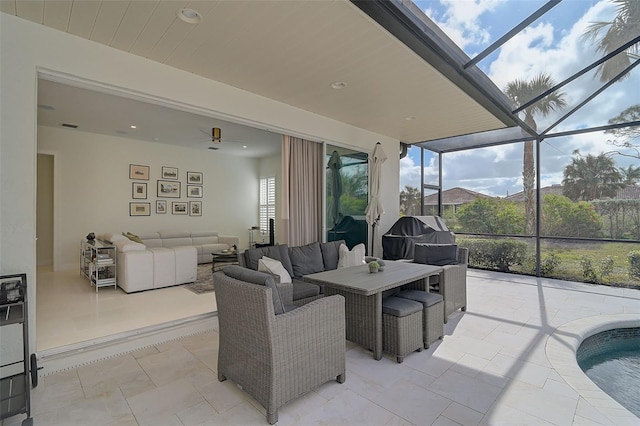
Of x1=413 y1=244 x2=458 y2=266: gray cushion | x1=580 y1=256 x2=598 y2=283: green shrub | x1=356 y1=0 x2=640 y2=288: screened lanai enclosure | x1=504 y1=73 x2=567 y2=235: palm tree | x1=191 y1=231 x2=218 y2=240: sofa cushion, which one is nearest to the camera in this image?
x1=356 y1=0 x2=640 y2=288: screened lanai enclosure

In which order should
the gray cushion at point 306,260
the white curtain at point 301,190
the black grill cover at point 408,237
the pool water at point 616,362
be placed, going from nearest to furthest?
the pool water at point 616,362, the gray cushion at point 306,260, the white curtain at point 301,190, the black grill cover at point 408,237

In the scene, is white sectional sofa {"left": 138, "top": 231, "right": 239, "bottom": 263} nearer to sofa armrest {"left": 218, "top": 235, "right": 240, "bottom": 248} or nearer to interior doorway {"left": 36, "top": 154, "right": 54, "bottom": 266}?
sofa armrest {"left": 218, "top": 235, "right": 240, "bottom": 248}

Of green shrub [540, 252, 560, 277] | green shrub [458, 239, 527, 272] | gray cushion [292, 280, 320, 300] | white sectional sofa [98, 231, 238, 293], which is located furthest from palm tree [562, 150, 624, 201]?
white sectional sofa [98, 231, 238, 293]

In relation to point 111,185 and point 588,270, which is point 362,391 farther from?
point 111,185

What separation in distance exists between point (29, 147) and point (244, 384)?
2.49m

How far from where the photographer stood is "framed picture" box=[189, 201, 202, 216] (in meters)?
8.63

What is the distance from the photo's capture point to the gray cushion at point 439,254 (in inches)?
171

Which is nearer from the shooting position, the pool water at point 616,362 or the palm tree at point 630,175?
the pool water at point 616,362

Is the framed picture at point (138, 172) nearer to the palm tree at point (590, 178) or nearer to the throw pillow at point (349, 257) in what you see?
the throw pillow at point (349, 257)

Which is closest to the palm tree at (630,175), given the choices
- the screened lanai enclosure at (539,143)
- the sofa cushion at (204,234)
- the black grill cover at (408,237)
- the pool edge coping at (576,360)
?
the screened lanai enclosure at (539,143)

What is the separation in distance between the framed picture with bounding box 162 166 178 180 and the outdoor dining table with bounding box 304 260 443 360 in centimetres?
650

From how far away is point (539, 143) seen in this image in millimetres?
6195

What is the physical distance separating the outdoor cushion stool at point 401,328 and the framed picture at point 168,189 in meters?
6.99

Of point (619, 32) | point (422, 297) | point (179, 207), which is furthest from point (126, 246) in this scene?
point (619, 32)
